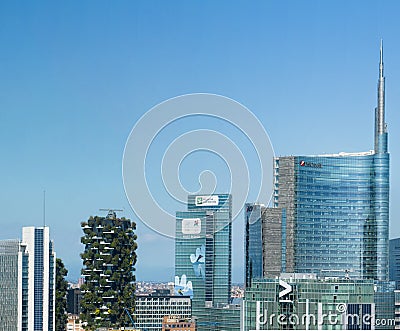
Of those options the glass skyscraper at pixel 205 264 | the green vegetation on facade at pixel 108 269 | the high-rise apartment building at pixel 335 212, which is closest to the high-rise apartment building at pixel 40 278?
the green vegetation on facade at pixel 108 269

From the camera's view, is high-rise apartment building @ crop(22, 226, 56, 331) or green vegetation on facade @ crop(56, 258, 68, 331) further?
green vegetation on facade @ crop(56, 258, 68, 331)

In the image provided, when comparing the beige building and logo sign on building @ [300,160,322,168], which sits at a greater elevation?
logo sign on building @ [300,160,322,168]

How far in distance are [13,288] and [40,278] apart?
56 centimetres

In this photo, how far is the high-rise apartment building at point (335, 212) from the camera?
19.2 m

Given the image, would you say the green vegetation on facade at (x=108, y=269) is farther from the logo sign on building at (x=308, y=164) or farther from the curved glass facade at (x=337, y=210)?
the logo sign on building at (x=308, y=164)

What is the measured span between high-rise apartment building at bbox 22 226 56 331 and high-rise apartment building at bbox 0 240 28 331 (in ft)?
0.39

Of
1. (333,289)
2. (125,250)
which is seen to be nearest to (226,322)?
(125,250)

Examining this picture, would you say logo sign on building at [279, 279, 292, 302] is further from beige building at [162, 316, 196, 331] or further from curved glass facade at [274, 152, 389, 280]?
beige building at [162, 316, 196, 331]

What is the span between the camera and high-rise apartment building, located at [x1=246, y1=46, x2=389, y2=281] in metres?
19.2

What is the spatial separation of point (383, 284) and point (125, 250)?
18.3 ft

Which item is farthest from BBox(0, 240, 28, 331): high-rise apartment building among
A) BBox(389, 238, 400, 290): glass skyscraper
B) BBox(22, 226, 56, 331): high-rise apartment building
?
BBox(389, 238, 400, 290): glass skyscraper

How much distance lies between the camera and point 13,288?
19.3 metres

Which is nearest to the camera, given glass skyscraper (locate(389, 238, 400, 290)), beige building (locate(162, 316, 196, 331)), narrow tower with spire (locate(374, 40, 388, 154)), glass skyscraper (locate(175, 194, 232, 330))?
narrow tower with spire (locate(374, 40, 388, 154))

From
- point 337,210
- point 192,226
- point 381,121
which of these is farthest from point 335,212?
point 192,226
